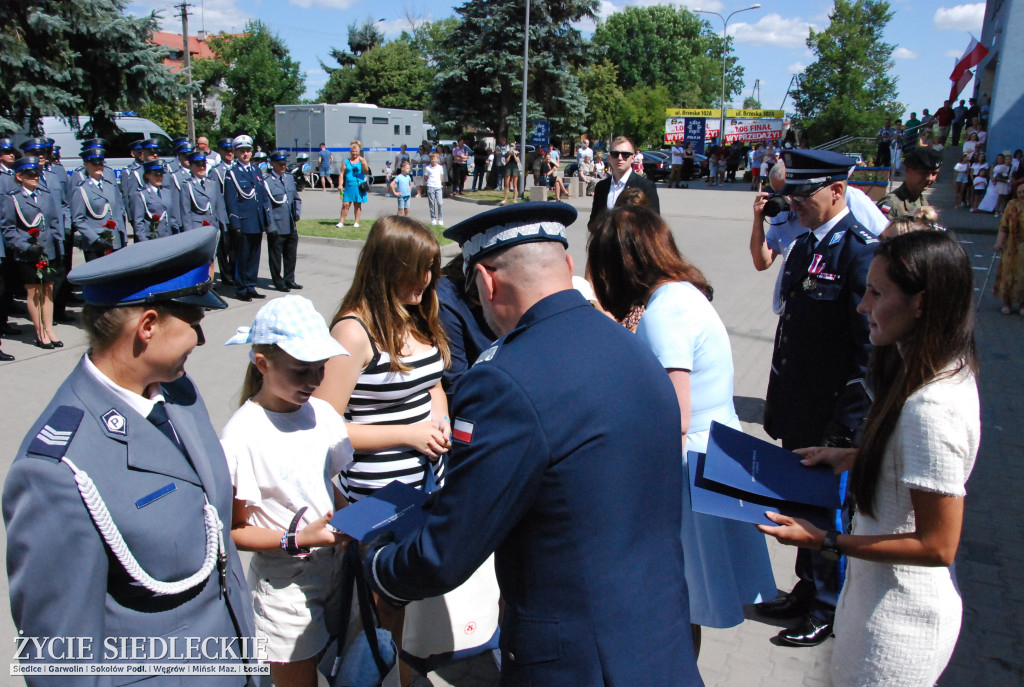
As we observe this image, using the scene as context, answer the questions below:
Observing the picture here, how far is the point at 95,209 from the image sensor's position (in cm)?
916

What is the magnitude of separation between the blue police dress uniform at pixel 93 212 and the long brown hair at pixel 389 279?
762 centimetres

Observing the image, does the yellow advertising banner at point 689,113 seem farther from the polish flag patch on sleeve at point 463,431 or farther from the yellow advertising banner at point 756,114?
the polish flag patch on sleeve at point 463,431

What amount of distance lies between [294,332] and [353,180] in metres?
14.8

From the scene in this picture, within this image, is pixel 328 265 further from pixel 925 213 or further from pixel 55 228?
pixel 925 213

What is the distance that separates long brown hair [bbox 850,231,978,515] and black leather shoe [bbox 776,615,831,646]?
1868mm

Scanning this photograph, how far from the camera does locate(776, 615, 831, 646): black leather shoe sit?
3643mm

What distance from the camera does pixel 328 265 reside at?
1330 cm

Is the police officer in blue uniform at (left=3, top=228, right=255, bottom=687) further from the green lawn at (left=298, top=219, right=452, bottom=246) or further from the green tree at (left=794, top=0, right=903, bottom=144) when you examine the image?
the green tree at (left=794, top=0, right=903, bottom=144)

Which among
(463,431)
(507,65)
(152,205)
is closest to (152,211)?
(152,205)

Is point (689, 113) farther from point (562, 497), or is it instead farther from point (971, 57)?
point (562, 497)

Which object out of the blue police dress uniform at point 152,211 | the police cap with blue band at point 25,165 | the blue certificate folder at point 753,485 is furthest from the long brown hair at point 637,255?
the blue police dress uniform at point 152,211

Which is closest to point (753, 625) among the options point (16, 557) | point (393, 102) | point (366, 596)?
point (366, 596)

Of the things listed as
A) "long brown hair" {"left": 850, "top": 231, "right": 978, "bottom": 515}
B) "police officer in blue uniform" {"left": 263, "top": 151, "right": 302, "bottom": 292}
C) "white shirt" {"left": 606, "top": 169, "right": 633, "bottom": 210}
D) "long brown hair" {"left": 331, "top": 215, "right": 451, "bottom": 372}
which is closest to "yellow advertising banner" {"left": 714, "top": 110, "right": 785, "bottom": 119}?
"police officer in blue uniform" {"left": 263, "top": 151, "right": 302, "bottom": 292}

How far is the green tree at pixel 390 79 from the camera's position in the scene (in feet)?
160
